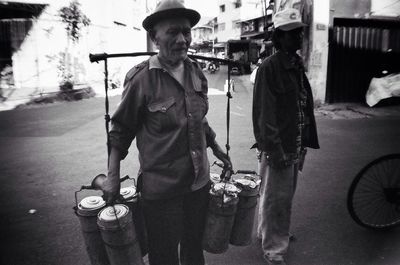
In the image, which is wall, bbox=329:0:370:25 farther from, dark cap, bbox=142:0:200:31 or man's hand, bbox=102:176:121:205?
man's hand, bbox=102:176:121:205

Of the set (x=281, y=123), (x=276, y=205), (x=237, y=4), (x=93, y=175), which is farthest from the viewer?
(x=237, y=4)

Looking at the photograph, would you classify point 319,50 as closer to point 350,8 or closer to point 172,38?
point 350,8

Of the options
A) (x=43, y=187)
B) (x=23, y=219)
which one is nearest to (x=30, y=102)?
(x=43, y=187)

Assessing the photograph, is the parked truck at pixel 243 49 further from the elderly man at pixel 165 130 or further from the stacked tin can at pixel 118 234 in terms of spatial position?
the stacked tin can at pixel 118 234

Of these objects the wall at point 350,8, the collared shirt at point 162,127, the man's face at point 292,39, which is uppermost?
the wall at point 350,8

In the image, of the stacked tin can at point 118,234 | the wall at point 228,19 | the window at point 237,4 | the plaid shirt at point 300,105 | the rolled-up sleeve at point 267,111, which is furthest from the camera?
the window at point 237,4

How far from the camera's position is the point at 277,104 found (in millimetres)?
2885

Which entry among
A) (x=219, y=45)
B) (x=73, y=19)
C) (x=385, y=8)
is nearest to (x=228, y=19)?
(x=219, y=45)

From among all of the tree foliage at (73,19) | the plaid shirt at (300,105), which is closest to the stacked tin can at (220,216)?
the plaid shirt at (300,105)

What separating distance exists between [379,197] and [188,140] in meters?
2.75

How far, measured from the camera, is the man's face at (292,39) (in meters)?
2.88

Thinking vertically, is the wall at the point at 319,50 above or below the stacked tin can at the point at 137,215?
above

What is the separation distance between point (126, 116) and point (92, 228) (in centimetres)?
75

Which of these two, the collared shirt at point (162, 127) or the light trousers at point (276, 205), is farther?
the light trousers at point (276, 205)
